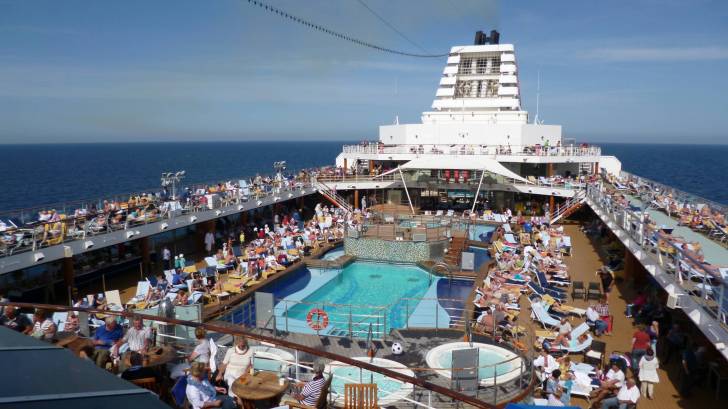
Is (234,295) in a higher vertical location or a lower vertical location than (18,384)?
lower

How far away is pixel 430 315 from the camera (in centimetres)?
1368

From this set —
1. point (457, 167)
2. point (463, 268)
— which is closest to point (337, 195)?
point (457, 167)

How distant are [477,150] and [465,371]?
22450 mm

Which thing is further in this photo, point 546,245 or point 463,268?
point 546,245

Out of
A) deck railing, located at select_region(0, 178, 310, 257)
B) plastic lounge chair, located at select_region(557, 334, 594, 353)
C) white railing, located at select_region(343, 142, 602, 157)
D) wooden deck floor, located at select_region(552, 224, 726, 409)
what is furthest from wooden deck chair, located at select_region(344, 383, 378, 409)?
white railing, located at select_region(343, 142, 602, 157)

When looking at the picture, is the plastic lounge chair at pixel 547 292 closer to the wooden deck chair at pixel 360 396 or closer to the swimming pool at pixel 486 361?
the swimming pool at pixel 486 361

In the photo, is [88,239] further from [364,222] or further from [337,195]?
[337,195]

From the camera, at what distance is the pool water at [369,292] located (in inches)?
535

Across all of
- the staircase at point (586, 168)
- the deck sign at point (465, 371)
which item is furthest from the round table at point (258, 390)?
the staircase at point (586, 168)

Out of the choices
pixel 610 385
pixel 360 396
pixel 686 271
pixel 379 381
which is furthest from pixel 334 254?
pixel 360 396

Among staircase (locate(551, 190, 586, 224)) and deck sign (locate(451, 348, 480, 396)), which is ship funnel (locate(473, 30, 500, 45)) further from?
deck sign (locate(451, 348, 480, 396))

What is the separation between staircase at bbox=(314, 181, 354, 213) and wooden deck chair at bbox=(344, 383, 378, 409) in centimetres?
2101

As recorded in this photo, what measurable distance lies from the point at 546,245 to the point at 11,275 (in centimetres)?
1707

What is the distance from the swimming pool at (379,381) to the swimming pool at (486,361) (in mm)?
712
